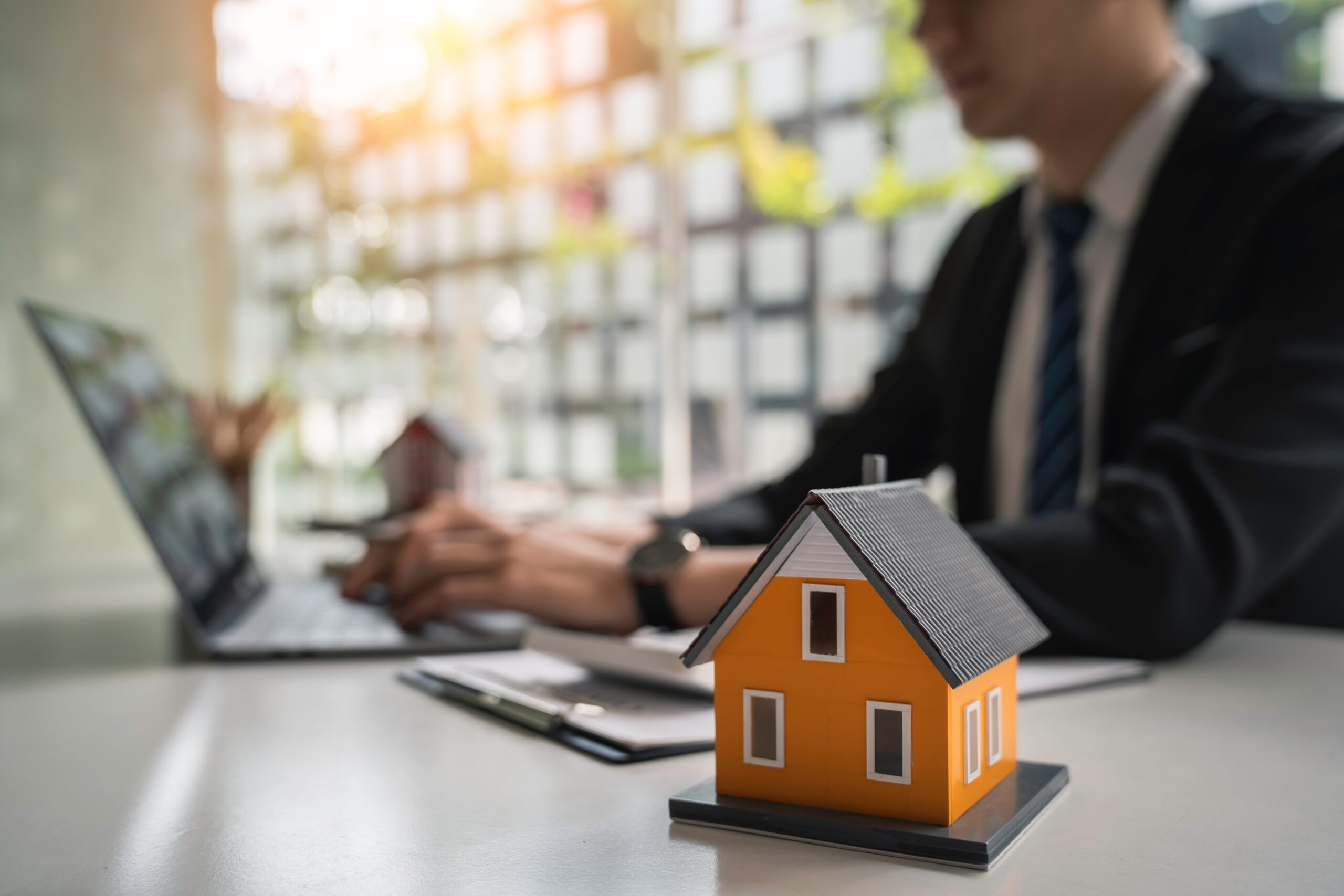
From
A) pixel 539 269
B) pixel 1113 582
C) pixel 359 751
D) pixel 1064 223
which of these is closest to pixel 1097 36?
pixel 1064 223

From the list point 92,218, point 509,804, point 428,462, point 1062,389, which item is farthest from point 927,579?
point 92,218

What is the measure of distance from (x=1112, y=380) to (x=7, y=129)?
168 centimetres

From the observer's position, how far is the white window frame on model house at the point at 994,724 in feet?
1.49

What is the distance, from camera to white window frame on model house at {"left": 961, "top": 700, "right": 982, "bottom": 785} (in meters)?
0.42

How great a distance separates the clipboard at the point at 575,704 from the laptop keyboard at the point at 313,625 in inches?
4.7

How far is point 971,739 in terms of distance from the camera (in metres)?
0.43

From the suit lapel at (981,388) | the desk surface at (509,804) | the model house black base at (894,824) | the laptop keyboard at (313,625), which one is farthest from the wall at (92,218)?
the model house black base at (894,824)

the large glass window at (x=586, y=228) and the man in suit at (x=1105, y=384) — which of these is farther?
the large glass window at (x=586, y=228)

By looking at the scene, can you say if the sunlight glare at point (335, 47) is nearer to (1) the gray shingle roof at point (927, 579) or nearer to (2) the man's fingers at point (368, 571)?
(2) the man's fingers at point (368, 571)

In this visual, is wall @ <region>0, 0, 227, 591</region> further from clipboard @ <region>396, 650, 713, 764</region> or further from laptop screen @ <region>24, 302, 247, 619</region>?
clipboard @ <region>396, 650, 713, 764</region>

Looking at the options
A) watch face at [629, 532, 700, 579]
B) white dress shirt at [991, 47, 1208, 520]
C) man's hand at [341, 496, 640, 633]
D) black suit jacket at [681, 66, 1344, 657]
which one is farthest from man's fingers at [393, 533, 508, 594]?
white dress shirt at [991, 47, 1208, 520]

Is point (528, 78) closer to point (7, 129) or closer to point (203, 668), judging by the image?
point (7, 129)

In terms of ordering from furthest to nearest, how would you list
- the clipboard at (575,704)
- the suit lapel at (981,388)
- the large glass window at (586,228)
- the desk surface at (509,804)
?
the large glass window at (586,228) → the suit lapel at (981,388) → the clipboard at (575,704) → the desk surface at (509,804)

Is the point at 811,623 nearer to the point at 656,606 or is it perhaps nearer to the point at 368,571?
the point at 656,606
